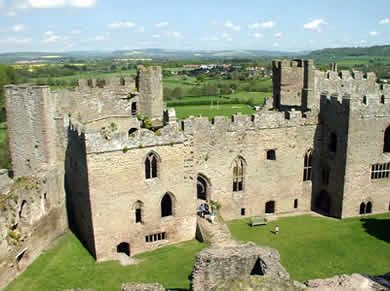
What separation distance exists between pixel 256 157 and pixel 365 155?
7175 mm

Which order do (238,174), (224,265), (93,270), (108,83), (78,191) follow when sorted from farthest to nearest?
(108,83), (238,174), (78,191), (93,270), (224,265)

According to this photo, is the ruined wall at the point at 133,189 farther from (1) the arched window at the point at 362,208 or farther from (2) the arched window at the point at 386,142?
(2) the arched window at the point at 386,142

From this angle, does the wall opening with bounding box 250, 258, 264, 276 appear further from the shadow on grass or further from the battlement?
the battlement

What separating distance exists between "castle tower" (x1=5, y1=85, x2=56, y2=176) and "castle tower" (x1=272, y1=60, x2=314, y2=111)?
54.4 feet

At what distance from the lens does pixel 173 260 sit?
2344 centimetres

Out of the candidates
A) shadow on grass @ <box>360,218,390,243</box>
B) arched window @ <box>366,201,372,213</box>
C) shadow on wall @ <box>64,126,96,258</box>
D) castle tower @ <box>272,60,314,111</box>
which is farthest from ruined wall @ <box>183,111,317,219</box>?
shadow on wall @ <box>64,126,96,258</box>

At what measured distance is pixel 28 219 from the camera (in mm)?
22156

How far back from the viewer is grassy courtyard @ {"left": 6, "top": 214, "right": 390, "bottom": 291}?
21.4 m

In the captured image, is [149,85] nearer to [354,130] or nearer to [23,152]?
[23,152]

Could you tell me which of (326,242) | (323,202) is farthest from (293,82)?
(326,242)

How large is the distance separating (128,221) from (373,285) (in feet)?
43.7

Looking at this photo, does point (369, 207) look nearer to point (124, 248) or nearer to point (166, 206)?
point (166, 206)

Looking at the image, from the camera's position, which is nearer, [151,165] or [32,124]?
[151,165]

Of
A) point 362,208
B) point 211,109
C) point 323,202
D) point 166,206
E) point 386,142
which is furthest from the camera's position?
point 211,109
